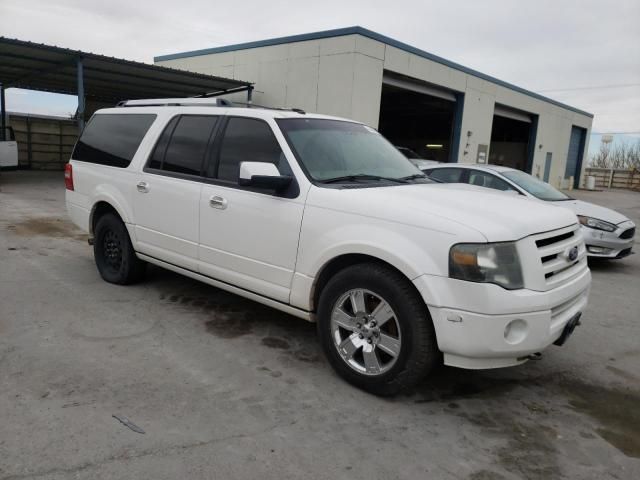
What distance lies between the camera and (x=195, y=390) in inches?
128

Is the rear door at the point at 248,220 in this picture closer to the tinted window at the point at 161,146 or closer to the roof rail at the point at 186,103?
the roof rail at the point at 186,103

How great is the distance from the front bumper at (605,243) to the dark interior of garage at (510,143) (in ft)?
77.0

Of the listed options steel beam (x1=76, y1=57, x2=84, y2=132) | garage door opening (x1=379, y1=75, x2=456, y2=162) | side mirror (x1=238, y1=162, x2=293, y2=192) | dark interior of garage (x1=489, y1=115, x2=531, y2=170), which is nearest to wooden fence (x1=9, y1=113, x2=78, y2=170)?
steel beam (x1=76, y1=57, x2=84, y2=132)

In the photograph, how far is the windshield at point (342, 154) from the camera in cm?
382

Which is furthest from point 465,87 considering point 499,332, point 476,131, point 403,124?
point 499,332

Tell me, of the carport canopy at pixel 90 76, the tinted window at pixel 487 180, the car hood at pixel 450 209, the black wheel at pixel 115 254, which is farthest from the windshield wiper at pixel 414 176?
the carport canopy at pixel 90 76

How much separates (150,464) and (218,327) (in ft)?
6.34

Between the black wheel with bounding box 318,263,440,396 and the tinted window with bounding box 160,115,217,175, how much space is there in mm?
1831

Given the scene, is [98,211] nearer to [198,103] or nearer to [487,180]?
[198,103]

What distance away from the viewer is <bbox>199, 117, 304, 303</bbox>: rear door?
368 centimetres

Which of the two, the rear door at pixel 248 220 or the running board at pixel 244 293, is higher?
the rear door at pixel 248 220

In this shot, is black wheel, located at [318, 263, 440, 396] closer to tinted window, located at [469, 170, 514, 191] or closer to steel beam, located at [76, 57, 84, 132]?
tinted window, located at [469, 170, 514, 191]

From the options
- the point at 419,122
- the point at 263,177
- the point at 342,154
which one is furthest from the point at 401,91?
the point at 263,177

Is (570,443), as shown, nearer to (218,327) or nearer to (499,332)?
(499,332)
